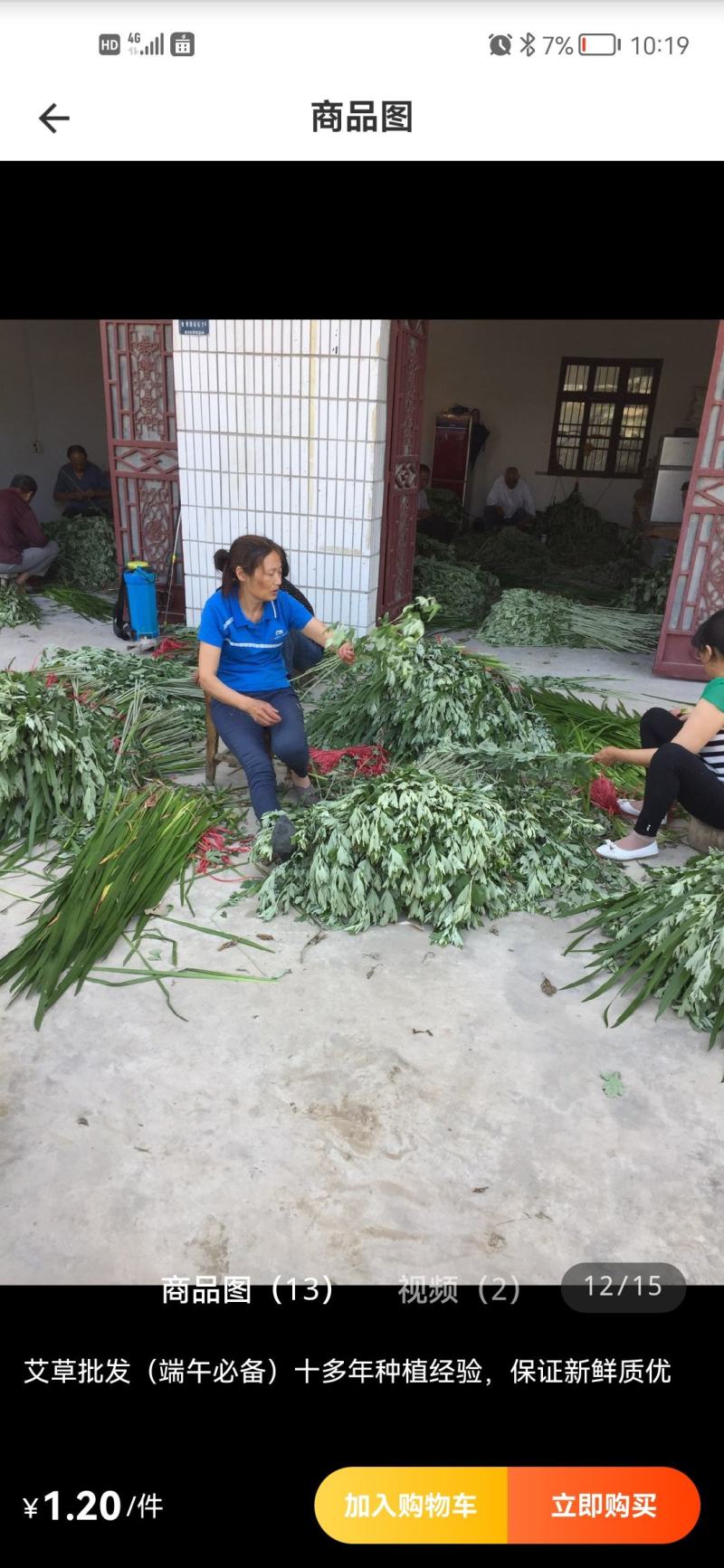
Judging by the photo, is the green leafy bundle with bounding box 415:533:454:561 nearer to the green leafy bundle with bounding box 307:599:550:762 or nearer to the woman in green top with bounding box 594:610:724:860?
the green leafy bundle with bounding box 307:599:550:762

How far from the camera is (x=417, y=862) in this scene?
9.94 ft

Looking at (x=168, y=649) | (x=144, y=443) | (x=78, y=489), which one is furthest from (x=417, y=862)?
(x=78, y=489)

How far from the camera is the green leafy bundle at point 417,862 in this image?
119 inches

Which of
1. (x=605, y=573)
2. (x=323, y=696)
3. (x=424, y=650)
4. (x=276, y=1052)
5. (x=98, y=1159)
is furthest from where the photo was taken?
(x=605, y=573)

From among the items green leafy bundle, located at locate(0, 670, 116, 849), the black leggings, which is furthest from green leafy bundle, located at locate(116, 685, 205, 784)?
the black leggings

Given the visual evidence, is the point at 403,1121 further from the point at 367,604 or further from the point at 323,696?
the point at 367,604

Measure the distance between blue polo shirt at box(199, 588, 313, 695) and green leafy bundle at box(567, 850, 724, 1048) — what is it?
5.45 feet

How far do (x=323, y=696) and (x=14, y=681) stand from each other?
4.84 ft

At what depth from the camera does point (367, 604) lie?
5.93m

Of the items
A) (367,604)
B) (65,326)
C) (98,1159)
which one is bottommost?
(98,1159)

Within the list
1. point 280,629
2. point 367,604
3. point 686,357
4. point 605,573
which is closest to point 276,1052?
point 280,629

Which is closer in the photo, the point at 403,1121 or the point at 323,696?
the point at 403,1121

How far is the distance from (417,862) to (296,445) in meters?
3.60

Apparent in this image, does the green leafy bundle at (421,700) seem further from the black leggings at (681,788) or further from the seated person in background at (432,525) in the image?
the seated person in background at (432,525)
